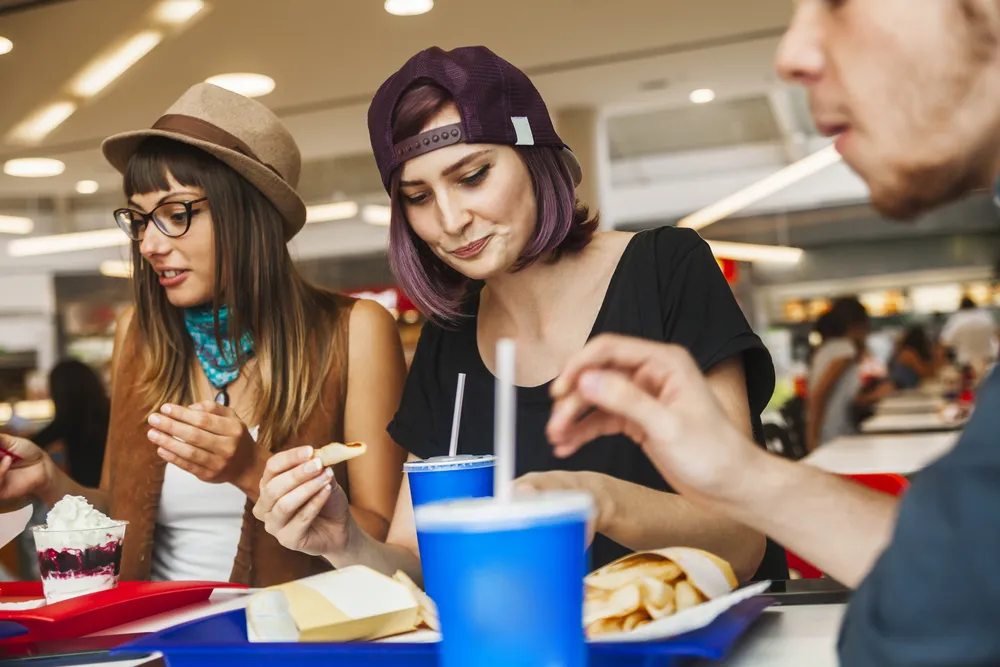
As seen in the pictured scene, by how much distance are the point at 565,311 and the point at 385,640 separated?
927mm

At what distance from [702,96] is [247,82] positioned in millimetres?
3625

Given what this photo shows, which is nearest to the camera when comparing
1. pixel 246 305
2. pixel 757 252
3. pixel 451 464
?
pixel 451 464

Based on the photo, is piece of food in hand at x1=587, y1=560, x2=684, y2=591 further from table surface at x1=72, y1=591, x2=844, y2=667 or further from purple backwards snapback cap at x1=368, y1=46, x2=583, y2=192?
purple backwards snapback cap at x1=368, y1=46, x2=583, y2=192

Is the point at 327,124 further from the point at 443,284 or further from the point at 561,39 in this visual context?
the point at 443,284

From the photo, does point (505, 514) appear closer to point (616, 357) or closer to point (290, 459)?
point (616, 357)

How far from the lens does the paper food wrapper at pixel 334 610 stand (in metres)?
0.92

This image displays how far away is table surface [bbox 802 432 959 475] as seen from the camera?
3.20 m

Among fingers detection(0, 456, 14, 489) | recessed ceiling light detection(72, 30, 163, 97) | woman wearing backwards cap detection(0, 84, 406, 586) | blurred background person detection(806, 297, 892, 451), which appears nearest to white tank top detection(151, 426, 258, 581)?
woman wearing backwards cap detection(0, 84, 406, 586)

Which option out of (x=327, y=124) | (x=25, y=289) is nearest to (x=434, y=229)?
(x=327, y=124)

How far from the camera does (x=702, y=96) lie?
25.9ft

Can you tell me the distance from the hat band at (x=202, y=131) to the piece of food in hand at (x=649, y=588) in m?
1.44

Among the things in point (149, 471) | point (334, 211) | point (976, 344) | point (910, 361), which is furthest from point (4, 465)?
point (910, 361)

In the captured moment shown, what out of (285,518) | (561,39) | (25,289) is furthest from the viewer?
(25,289)

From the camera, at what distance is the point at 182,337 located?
226 cm
